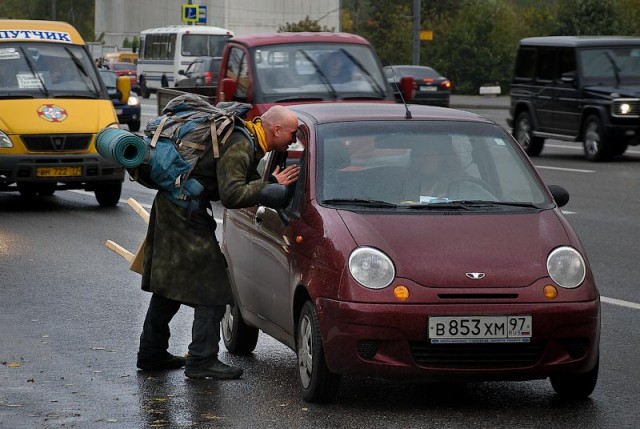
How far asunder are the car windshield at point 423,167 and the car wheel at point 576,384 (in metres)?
0.88

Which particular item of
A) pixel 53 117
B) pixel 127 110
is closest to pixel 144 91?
pixel 127 110

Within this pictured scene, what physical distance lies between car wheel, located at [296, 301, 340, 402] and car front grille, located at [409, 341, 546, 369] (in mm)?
449

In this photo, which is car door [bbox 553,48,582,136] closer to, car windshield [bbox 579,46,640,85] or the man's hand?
car windshield [bbox 579,46,640,85]

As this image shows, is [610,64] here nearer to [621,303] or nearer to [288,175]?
[621,303]

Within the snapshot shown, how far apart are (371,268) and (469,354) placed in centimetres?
59

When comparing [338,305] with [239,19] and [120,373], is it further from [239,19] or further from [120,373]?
[239,19]

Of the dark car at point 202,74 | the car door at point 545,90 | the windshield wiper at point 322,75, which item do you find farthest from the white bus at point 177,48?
the windshield wiper at point 322,75

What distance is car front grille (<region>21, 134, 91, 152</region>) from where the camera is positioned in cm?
1692

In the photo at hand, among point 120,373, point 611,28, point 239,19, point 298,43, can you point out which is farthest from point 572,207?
point 239,19

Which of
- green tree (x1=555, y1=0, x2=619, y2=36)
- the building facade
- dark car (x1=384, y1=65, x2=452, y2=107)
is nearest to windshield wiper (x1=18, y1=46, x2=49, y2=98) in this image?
dark car (x1=384, y1=65, x2=452, y2=107)

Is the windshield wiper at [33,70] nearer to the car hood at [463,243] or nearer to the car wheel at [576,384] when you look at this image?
the car hood at [463,243]

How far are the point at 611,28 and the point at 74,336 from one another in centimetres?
5170

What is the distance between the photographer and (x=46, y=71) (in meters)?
18.0

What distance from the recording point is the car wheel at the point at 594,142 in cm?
2420
